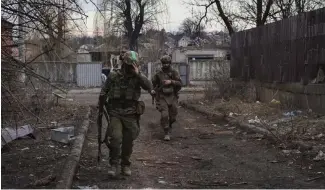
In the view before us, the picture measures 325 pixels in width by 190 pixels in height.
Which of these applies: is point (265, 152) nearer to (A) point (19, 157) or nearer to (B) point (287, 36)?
(A) point (19, 157)

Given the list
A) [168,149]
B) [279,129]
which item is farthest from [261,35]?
[168,149]

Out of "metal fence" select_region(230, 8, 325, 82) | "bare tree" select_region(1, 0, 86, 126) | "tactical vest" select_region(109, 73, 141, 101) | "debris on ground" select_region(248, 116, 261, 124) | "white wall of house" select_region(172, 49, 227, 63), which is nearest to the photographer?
"bare tree" select_region(1, 0, 86, 126)

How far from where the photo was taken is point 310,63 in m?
14.6

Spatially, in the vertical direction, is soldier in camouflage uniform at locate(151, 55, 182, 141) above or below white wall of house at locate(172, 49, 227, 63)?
below

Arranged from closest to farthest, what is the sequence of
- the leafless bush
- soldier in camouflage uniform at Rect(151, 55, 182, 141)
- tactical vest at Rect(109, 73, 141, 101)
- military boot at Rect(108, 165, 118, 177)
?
1. military boot at Rect(108, 165, 118, 177)
2. tactical vest at Rect(109, 73, 141, 101)
3. soldier in camouflage uniform at Rect(151, 55, 182, 141)
4. the leafless bush

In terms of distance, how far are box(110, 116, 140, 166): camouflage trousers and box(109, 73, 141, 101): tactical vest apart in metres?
0.31

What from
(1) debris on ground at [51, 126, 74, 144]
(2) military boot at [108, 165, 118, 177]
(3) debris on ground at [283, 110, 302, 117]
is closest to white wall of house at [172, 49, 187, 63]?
(3) debris on ground at [283, 110, 302, 117]

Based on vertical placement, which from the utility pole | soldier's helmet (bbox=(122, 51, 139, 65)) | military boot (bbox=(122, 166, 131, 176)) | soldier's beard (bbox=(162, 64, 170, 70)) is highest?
the utility pole

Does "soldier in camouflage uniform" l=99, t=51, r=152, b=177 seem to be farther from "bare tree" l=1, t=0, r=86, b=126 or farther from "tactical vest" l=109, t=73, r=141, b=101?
"bare tree" l=1, t=0, r=86, b=126

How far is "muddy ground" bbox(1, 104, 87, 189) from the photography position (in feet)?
22.7

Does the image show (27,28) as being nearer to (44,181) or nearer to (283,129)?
(44,181)

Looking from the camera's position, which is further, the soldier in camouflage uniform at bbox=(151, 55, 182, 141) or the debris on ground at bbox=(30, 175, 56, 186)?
the soldier in camouflage uniform at bbox=(151, 55, 182, 141)

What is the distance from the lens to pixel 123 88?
7816 mm

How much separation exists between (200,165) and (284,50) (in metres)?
8.50
